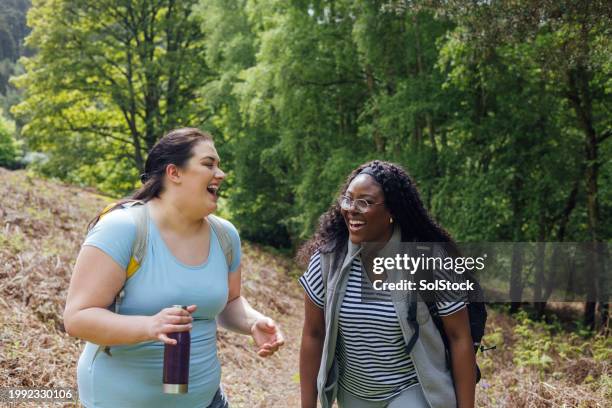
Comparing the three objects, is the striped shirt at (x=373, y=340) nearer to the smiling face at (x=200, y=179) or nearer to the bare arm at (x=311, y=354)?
the bare arm at (x=311, y=354)

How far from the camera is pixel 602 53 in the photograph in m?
6.55

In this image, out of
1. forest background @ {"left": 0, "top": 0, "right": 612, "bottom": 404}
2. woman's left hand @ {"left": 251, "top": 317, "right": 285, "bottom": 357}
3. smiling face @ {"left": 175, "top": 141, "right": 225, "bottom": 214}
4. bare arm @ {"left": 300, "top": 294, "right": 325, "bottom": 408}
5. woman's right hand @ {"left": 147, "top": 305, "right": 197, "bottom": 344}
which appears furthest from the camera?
forest background @ {"left": 0, "top": 0, "right": 612, "bottom": 404}

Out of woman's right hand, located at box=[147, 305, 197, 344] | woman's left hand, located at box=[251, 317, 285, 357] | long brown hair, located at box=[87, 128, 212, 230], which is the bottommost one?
woman's left hand, located at box=[251, 317, 285, 357]

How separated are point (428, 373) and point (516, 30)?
555 cm

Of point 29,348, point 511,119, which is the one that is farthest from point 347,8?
point 29,348

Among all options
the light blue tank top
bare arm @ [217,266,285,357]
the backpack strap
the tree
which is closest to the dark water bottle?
the light blue tank top

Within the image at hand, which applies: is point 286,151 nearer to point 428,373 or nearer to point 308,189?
point 308,189

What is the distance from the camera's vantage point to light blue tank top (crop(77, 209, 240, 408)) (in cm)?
245

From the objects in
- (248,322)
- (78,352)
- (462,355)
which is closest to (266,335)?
(248,322)

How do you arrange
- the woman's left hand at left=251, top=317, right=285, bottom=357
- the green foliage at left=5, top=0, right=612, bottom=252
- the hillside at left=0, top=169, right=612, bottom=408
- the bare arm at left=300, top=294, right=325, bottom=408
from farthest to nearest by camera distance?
the green foliage at left=5, top=0, right=612, bottom=252 < the hillside at left=0, top=169, right=612, bottom=408 < the bare arm at left=300, top=294, right=325, bottom=408 < the woman's left hand at left=251, top=317, right=285, bottom=357

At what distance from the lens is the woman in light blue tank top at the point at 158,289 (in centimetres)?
232

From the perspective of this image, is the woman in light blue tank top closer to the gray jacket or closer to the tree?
the gray jacket

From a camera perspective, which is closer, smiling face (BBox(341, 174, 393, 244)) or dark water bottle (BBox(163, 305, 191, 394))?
dark water bottle (BBox(163, 305, 191, 394))

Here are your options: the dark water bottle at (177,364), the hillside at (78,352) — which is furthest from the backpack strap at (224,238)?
the hillside at (78,352)
